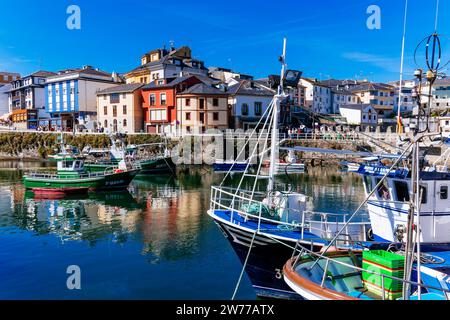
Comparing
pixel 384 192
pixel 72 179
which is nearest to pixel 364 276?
pixel 384 192

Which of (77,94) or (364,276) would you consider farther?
(77,94)

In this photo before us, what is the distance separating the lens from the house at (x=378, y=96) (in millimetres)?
108562

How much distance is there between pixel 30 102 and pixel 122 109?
3904cm

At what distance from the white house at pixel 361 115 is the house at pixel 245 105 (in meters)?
27.9

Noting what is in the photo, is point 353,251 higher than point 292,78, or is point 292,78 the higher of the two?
point 292,78

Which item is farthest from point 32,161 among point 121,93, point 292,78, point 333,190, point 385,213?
point 385,213

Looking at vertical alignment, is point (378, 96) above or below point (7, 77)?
below

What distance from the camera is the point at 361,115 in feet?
319

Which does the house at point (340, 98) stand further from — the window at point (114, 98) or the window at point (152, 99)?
the window at point (114, 98)

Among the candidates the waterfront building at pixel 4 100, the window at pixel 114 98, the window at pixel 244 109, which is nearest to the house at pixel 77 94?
the window at pixel 114 98

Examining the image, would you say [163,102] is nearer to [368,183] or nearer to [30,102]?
[30,102]

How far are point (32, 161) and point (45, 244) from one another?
5783 centimetres

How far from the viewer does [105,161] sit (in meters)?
58.3
